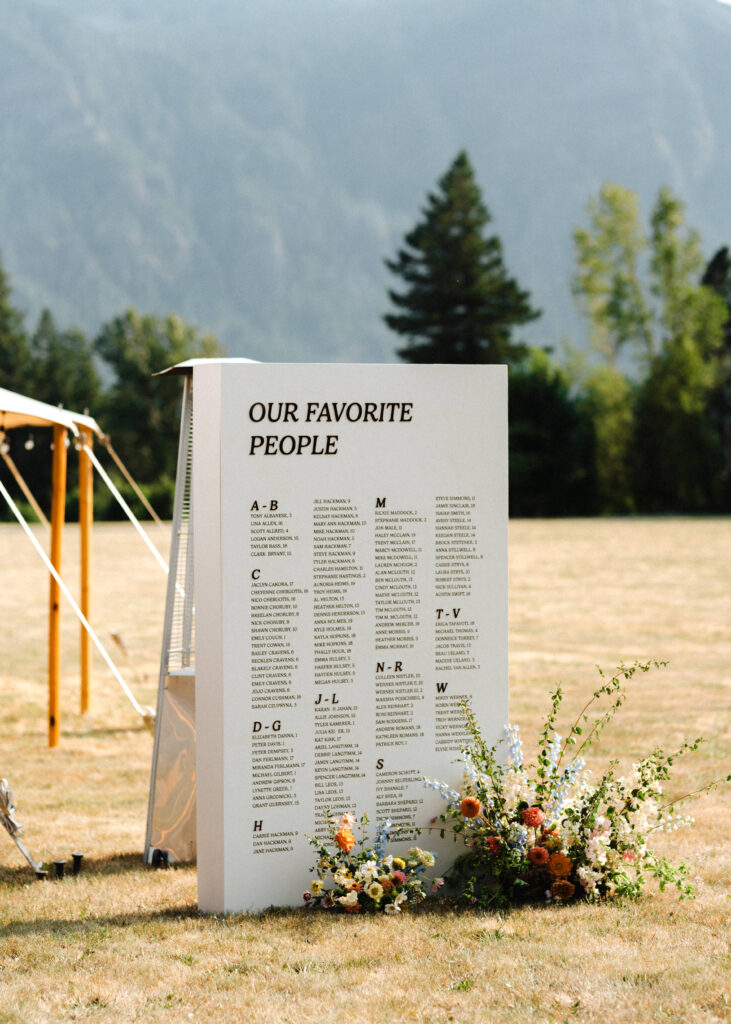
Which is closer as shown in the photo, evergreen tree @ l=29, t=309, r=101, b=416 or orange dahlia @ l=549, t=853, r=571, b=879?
orange dahlia @ l=549, t=853, r=571, b=879

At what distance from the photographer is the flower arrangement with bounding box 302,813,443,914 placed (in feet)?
15.4

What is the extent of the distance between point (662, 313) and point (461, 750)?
155 ft

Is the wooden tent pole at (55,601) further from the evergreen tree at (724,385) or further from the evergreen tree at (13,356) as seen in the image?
the evergreen tree at (13,356)

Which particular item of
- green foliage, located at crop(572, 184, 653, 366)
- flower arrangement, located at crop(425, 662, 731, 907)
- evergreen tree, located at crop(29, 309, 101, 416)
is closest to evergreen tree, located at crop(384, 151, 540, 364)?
green foliage, located at crop(572, 184, 653, 366)

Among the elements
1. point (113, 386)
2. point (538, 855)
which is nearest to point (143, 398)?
point (113, 386)

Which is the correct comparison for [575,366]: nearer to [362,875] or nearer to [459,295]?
[459,295]

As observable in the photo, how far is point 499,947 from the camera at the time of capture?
13.9ft

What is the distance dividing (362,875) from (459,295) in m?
43.7

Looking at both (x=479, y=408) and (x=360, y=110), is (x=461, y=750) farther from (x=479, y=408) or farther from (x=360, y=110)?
(x=360, y=110)

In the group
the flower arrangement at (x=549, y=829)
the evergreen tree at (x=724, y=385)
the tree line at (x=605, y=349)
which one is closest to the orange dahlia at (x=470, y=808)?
the flower arrangement at (x=549, y=829)

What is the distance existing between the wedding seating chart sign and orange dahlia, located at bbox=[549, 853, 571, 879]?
1.54 feet

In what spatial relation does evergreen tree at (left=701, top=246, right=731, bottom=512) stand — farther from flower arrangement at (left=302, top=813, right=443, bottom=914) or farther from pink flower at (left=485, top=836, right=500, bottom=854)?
flower arrangement at (left=302, top=813, right=443, bottom=914)

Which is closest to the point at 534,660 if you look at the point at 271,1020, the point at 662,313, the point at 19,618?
the point at 19,618

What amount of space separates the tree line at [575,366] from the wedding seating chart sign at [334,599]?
1462 inches
